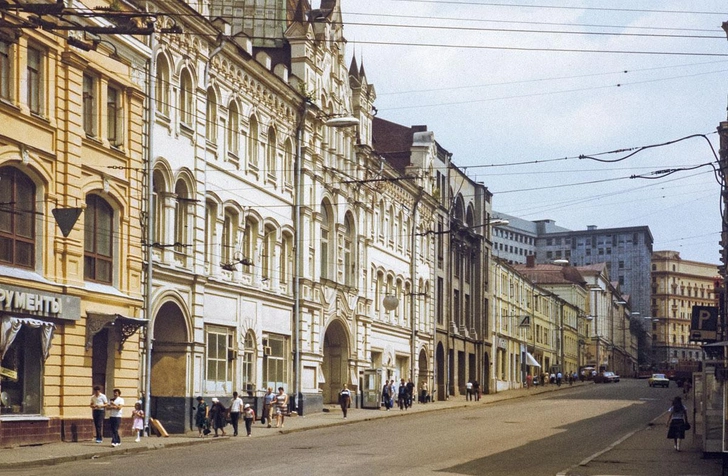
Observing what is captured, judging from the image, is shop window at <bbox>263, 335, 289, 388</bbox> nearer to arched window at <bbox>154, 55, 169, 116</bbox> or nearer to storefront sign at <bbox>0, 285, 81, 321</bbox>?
arched window at <bbox>154, 55, 169, 116</bbox>

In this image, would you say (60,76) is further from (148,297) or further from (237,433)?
(237,433)

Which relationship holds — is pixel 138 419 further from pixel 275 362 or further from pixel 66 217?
pixel 275 362

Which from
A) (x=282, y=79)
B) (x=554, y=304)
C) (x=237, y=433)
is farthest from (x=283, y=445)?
(x=554, y=304)

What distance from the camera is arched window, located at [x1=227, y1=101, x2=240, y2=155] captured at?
42.6m

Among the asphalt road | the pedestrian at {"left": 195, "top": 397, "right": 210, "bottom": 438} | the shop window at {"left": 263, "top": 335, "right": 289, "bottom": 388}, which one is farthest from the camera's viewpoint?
the shop window at {"left": 263, "top": 335, "right": 289, "bottom": 388}

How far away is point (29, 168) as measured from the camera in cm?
2977

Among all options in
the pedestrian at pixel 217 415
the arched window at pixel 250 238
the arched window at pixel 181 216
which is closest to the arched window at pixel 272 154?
the arched window at pixel 250 238

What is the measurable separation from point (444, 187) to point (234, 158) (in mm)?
35951

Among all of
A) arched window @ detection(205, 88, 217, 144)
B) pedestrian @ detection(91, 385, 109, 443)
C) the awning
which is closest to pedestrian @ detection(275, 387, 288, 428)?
arched window @ detection(205, 88, 217, 144)

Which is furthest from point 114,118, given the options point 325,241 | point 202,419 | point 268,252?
point 325,241

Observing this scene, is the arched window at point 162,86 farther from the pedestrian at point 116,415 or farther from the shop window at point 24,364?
the pedestrian at point 116,415

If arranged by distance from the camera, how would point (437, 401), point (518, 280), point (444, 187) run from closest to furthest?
1. point (437, 401)
2. point (444, 187)
3. point (518, 280)

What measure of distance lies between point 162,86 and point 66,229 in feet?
28.4

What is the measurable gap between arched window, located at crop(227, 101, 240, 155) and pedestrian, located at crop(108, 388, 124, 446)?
12.9m
